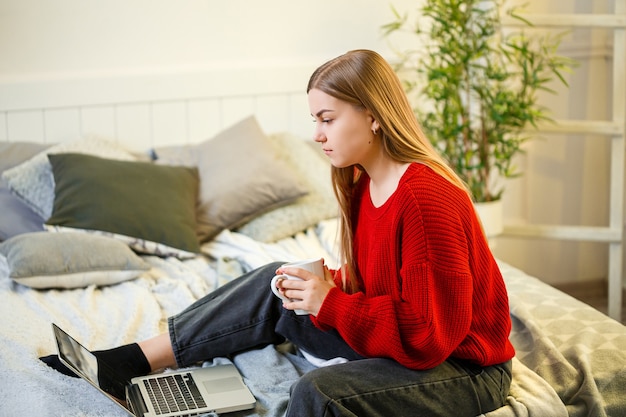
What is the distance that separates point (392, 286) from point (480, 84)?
1.64 metres

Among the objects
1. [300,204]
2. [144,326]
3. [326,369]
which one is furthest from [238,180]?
→ [326,369]

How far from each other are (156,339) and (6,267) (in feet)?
2.77

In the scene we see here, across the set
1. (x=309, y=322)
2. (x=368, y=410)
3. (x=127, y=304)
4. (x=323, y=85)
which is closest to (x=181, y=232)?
(x=127, y=304)

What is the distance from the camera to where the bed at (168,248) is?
5.59 feet

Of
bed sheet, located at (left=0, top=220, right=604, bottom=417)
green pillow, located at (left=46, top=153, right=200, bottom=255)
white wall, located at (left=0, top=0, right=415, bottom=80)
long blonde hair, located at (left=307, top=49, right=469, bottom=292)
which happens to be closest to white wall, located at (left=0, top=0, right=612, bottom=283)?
white wall, located at (left=0, top=0, right=415, bottom=80)

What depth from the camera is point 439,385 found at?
58.7 inches

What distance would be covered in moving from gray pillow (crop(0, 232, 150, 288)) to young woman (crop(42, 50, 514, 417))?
64 centimetres

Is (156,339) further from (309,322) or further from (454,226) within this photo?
(454,226)

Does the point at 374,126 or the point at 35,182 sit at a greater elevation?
the point at 374,126

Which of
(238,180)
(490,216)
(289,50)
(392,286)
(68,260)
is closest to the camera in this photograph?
(392,286)

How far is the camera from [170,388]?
168 cm

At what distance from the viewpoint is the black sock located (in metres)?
1.64

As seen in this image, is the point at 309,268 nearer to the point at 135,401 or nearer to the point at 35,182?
the point at 135,401

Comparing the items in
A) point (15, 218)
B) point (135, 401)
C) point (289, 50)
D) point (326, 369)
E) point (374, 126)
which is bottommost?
point (135, 401)
